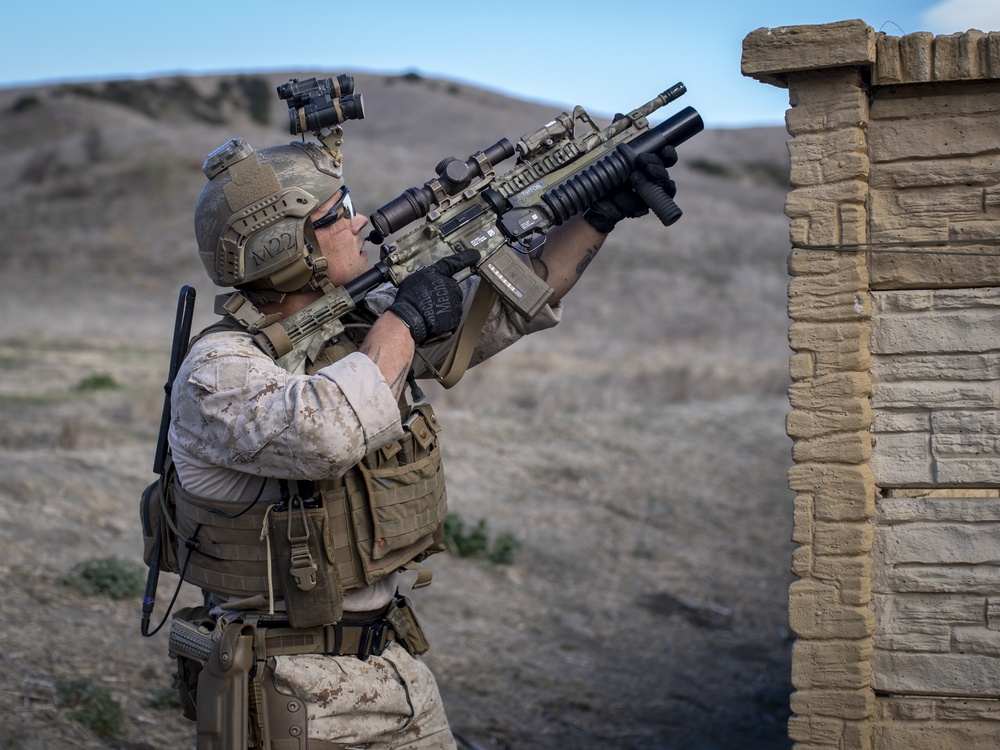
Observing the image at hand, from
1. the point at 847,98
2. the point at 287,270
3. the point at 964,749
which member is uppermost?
the point at 847,98

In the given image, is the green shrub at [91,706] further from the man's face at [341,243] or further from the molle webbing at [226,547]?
the man's face at [341,243]

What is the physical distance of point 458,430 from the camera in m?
10.7

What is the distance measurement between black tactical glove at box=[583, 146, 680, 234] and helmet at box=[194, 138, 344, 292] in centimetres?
99

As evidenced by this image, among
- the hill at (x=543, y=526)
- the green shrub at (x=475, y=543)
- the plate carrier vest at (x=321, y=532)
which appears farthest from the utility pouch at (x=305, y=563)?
the green shrub at (x=475, y=543)

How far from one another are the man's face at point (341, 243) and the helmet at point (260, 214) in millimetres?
43

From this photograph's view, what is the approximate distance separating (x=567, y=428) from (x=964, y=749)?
26.9 feet

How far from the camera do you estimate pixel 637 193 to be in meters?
3.58

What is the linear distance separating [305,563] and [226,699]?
0.45 m

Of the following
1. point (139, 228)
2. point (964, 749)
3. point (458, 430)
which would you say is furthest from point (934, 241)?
point (139, 228)

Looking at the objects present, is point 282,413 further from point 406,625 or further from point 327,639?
point 406,625

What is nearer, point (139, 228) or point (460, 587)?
point (460, 587)

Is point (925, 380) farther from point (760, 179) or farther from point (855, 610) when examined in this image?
point (760, 179)

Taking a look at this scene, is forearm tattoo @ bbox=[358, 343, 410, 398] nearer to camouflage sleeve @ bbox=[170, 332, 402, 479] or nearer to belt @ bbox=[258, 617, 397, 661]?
camouflage sleeve @ bbox=[170, 332, 402, 479]

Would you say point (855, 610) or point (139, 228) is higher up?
point (139, 228)
